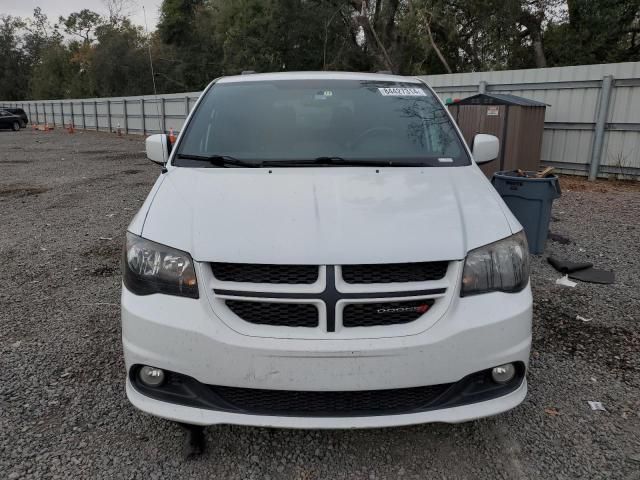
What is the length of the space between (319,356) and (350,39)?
32010mm

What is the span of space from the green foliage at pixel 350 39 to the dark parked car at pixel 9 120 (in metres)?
12.1

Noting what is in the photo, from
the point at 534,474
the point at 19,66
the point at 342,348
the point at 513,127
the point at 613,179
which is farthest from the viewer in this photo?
the point at 19,66

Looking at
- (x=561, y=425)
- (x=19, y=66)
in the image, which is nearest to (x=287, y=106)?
(x=561, y=425)

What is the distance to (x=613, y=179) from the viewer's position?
998 centimetres

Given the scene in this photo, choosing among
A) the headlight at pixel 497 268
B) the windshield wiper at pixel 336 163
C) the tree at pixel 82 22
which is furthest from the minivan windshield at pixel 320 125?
the tree at pixel 82 22

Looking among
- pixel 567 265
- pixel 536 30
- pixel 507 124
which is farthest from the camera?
pixel 536 30

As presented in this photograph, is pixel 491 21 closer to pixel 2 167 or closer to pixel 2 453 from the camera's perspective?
pixel 2 167

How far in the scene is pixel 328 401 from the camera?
2021 millimetres

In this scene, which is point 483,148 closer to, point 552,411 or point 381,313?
point 552,411

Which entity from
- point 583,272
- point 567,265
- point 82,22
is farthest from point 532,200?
point 82,22

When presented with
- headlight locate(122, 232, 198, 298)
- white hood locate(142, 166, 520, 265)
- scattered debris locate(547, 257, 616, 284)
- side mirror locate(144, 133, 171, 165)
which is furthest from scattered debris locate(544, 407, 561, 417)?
side mirror locate(144, 133, 171, 165)

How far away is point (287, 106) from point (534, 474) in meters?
2.43

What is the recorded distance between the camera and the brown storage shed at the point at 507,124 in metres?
8.80

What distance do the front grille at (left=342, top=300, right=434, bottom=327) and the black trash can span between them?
3.52 meters
